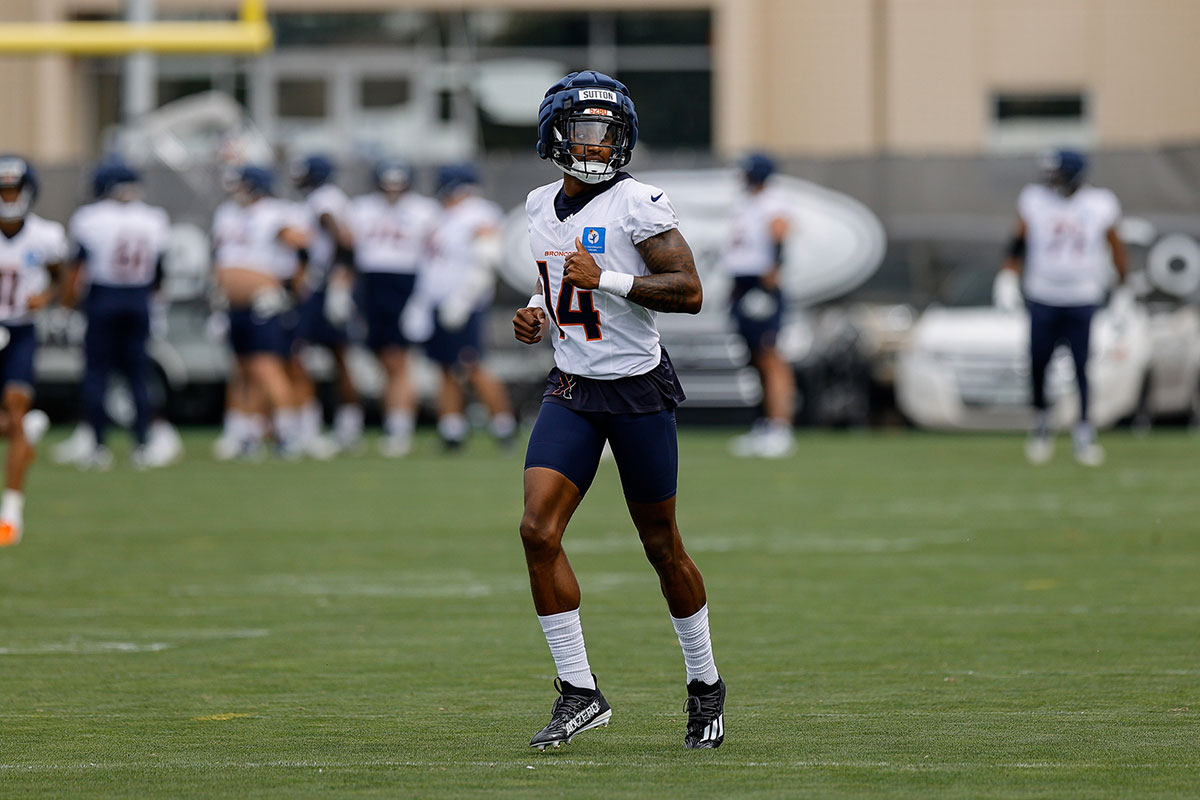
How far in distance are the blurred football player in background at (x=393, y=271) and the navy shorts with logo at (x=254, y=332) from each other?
97cm

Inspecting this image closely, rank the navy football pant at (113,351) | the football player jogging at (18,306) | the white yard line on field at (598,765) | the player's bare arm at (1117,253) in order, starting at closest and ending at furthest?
the white yard line on field at (598,765) < the football player jogging at (18,306) < the player's bare arm at (1117,253) < the navy football pant at (113,351)

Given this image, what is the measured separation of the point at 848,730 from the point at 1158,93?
82.6 feet

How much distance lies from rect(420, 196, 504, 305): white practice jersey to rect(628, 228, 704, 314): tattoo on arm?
37.2 feet

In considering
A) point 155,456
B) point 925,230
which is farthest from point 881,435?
point 155,456

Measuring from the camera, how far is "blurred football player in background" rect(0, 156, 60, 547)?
11.2 m

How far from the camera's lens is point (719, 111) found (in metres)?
29.9

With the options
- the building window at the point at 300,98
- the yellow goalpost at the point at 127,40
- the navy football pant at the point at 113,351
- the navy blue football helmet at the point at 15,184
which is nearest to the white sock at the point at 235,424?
the navy football pant at the point at 113,351

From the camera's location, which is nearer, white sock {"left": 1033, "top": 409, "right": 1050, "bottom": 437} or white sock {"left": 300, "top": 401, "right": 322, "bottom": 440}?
white sock {"left": 1033, "top": 409, "right": 1050, "bottom": 437}

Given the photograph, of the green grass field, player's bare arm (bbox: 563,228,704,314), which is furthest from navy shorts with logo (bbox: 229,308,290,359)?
player's bare arm (bbox: 563,228,704,314)

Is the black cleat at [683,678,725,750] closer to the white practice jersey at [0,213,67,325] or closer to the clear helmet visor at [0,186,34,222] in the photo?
the white practice jersey at [0,213,67,325]

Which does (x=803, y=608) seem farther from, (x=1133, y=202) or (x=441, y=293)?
(x=1133, y=202)

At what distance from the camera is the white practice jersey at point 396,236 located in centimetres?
1789

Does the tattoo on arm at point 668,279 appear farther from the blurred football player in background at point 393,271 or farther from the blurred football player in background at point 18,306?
the blurred football player in background at point 393,271

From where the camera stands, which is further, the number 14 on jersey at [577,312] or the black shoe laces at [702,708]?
the number 14 on jersey at [577,312]
